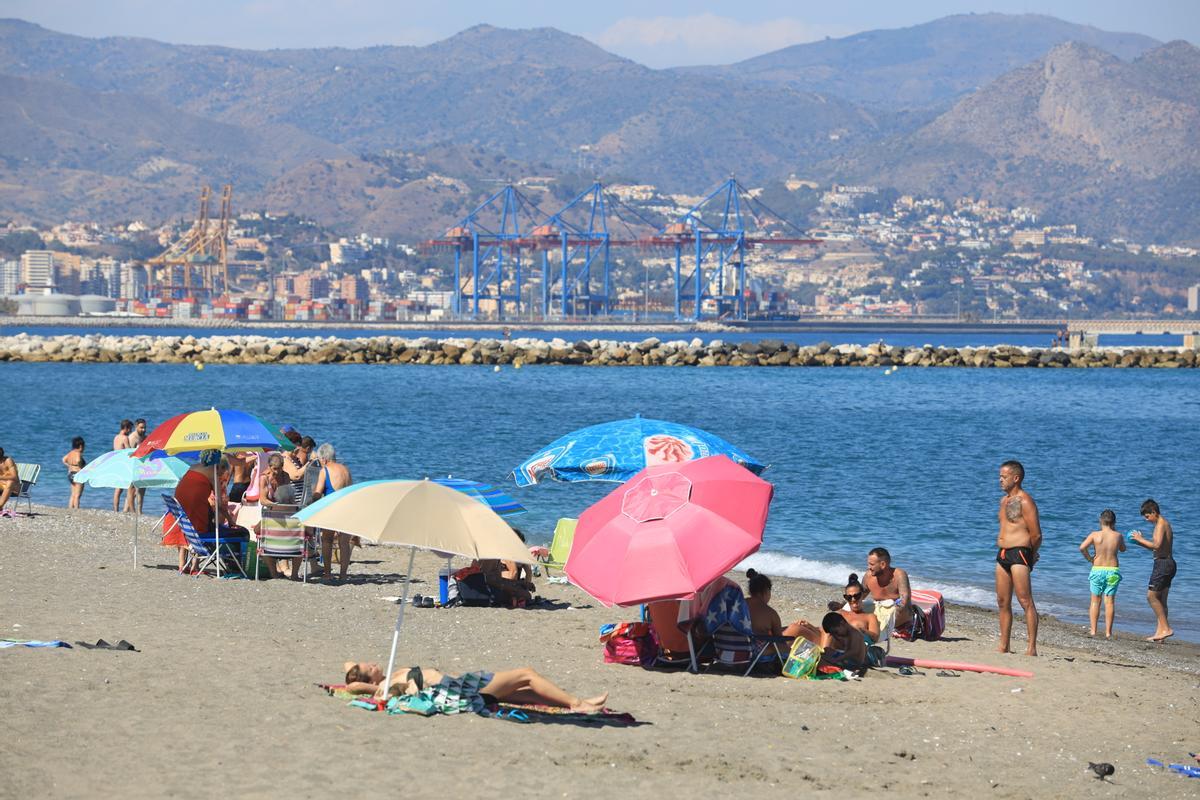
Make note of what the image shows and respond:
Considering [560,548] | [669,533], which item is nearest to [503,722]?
[669,533]

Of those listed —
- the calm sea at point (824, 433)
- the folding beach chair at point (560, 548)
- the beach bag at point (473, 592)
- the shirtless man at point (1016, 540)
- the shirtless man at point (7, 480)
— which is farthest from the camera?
the calm sea at point (824, 433)

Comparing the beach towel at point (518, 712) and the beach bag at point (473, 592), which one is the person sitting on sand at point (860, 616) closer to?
the beach towel at point (518, 712)

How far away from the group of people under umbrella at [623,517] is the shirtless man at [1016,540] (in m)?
1.51

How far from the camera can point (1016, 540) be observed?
898cm

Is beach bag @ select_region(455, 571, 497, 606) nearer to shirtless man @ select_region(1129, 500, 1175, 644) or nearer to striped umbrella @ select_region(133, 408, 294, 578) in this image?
striped umbrella @ select_region(133, 408, 294, 578)

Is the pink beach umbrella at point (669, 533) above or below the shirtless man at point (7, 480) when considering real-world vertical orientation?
above

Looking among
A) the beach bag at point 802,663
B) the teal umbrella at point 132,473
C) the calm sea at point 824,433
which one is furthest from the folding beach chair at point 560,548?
the beach bag at point 802,663

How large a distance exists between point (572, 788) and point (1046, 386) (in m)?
50.3

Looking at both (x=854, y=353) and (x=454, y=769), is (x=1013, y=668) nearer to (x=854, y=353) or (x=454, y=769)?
(x=454, y=769)

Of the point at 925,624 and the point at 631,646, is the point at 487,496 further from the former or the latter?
the point at 925,624

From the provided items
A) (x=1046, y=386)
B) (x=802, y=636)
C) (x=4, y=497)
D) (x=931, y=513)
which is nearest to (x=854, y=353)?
(x=1046, y=386)

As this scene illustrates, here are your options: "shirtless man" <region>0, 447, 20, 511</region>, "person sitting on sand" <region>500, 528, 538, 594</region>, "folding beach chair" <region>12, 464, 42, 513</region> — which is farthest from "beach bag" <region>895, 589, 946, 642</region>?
"folding beach chair" <region>12, 464, 42, 513</region>

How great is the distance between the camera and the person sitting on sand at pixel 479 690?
722 centimetres

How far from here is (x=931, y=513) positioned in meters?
18.8
